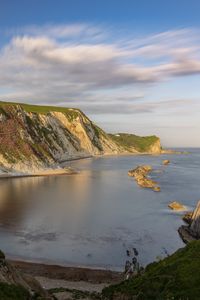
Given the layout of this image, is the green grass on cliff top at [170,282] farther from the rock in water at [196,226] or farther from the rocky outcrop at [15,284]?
the rock in water at [196,226]

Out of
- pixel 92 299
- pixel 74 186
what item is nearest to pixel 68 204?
pixel 74 186

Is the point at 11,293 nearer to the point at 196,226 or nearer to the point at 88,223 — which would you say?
the point at 196,226

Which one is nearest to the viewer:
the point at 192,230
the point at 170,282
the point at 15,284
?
the point at 15,284

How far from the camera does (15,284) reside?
1770 cm

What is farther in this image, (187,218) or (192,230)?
(187,218)

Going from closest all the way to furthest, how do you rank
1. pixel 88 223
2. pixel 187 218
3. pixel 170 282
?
pixel 170 282 < pixel 88 223 < pixel 187 218

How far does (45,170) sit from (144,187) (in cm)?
4332

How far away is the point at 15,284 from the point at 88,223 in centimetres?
3736

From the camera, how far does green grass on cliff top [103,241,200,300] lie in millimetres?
17320

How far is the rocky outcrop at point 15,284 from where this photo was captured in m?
15.7

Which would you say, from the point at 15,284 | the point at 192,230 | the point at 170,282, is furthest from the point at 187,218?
the point at 15,284

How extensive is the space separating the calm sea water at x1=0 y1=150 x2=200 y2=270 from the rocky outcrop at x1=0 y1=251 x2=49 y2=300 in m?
18.0

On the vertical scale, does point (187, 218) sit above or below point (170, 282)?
below

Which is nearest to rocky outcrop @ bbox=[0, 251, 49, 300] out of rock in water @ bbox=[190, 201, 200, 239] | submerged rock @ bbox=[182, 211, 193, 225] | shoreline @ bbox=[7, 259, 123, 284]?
shoreline @ bbox=[7, 259, 123, 284]
